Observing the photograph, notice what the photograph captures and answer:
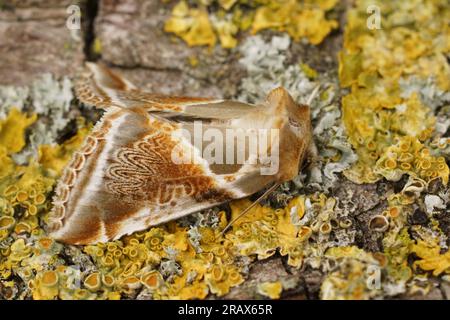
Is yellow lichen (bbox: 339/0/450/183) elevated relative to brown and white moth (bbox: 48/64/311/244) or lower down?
elevated

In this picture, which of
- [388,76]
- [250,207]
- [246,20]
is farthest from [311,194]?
[246,20]

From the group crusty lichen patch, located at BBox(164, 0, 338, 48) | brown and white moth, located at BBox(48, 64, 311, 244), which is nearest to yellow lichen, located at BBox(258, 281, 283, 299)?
brown and white moth, located at BBox(48, 64, 311, 244)

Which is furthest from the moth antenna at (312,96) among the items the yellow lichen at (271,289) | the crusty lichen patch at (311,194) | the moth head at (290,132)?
the yellow lichen at (271,289)

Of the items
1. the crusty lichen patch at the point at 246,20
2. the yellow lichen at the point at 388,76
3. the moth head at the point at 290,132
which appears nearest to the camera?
the moth head at the point at 290,132

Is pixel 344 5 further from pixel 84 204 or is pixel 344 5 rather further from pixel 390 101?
pixel 84 204

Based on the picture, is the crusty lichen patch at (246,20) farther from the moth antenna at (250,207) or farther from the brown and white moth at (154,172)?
the moth antenna at (250,207)

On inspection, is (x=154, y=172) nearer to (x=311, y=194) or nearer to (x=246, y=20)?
(x=311, y=194)

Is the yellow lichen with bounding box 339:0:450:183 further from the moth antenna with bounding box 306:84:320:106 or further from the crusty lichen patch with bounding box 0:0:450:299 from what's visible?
the moth antenna with bounding box 306:84:320:106

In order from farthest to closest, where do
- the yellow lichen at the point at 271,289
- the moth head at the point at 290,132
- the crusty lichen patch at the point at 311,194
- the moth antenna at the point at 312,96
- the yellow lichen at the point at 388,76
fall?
the moth antenna at the point at 312,96 → the yellow lichen at the point at 388,76 → the moth head at the point at 290,132 → the crusty lichen patch at the point at 311,194 → the yellow lichen at the point at 271,289

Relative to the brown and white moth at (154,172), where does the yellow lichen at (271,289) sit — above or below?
below
